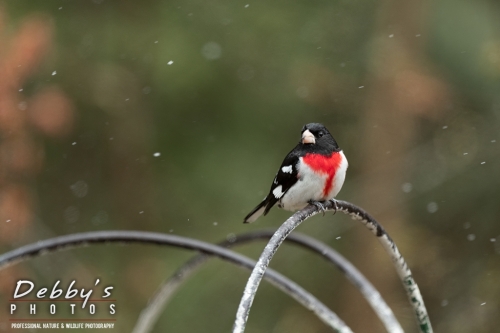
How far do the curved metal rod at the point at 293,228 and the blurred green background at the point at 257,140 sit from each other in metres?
2.96

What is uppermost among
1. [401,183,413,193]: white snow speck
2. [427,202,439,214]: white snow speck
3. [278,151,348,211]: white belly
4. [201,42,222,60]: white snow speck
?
[278,151,348,211]: white belly

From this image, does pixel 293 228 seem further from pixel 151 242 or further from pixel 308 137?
pixel 308 137

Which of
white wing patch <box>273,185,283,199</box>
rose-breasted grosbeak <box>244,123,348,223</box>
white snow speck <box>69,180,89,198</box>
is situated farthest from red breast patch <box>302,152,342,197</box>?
white snow speck <box>69,180,89,198</box>

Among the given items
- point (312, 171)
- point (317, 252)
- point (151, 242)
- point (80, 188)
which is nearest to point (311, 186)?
point (312, 171)

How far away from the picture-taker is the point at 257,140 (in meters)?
5.93

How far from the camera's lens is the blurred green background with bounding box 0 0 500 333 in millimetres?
4875

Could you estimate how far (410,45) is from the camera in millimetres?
5066

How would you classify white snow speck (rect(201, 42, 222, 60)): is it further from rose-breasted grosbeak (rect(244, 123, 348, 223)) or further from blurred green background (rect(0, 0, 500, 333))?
rose-breasted grosbeak (rect(244, 123, 348, 223))

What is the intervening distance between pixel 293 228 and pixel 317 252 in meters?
0.45

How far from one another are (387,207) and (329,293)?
98 centimetres

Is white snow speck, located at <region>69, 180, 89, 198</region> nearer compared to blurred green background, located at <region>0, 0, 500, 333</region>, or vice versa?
blurred green background, located at <region>0, 0, 500, 333</region>

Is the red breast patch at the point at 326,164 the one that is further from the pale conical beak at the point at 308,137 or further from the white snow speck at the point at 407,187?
the white snow speck at the point at 407,187

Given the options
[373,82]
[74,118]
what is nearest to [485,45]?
[373,82]

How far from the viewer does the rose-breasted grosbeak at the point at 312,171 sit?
2.34 meters
